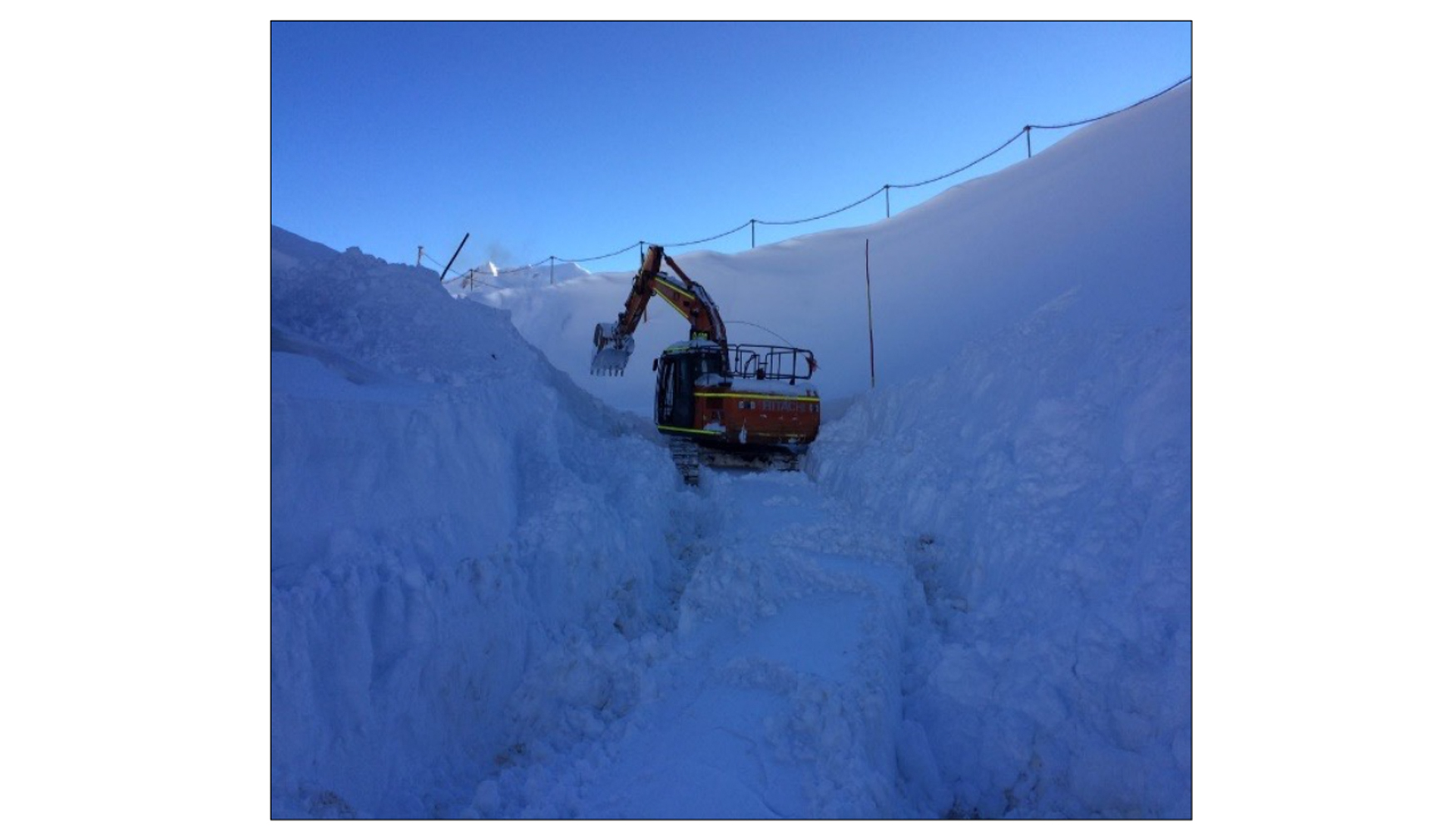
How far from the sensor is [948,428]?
10547 mm

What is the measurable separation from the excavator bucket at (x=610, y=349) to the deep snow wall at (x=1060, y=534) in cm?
490

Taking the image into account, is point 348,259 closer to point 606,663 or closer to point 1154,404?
point 606,663

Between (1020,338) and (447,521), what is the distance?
7875 millimetres

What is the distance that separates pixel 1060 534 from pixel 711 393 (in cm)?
690

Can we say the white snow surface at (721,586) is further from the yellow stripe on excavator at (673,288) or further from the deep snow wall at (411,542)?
the yellow stripe on excavator at (673,288)

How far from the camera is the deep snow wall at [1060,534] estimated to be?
6.21 metres

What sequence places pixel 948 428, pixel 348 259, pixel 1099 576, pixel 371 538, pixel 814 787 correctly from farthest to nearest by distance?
pixel 948 428, pixel 348 259, pixel 1099 576, pixel 371 538, pixel 814 787

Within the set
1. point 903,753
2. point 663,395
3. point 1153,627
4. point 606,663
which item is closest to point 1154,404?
point 1153,627

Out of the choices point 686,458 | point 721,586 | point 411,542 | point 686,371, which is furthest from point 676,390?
point 411,542

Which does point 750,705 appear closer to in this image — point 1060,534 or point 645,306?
point 1060,534

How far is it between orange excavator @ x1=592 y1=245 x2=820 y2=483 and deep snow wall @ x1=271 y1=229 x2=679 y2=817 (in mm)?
3750

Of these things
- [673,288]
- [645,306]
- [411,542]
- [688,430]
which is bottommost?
[411,542]

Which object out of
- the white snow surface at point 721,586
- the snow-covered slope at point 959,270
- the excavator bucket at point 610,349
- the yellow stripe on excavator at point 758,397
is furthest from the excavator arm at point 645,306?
the snow-covered slope at point 959,270

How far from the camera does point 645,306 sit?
15250 mm
